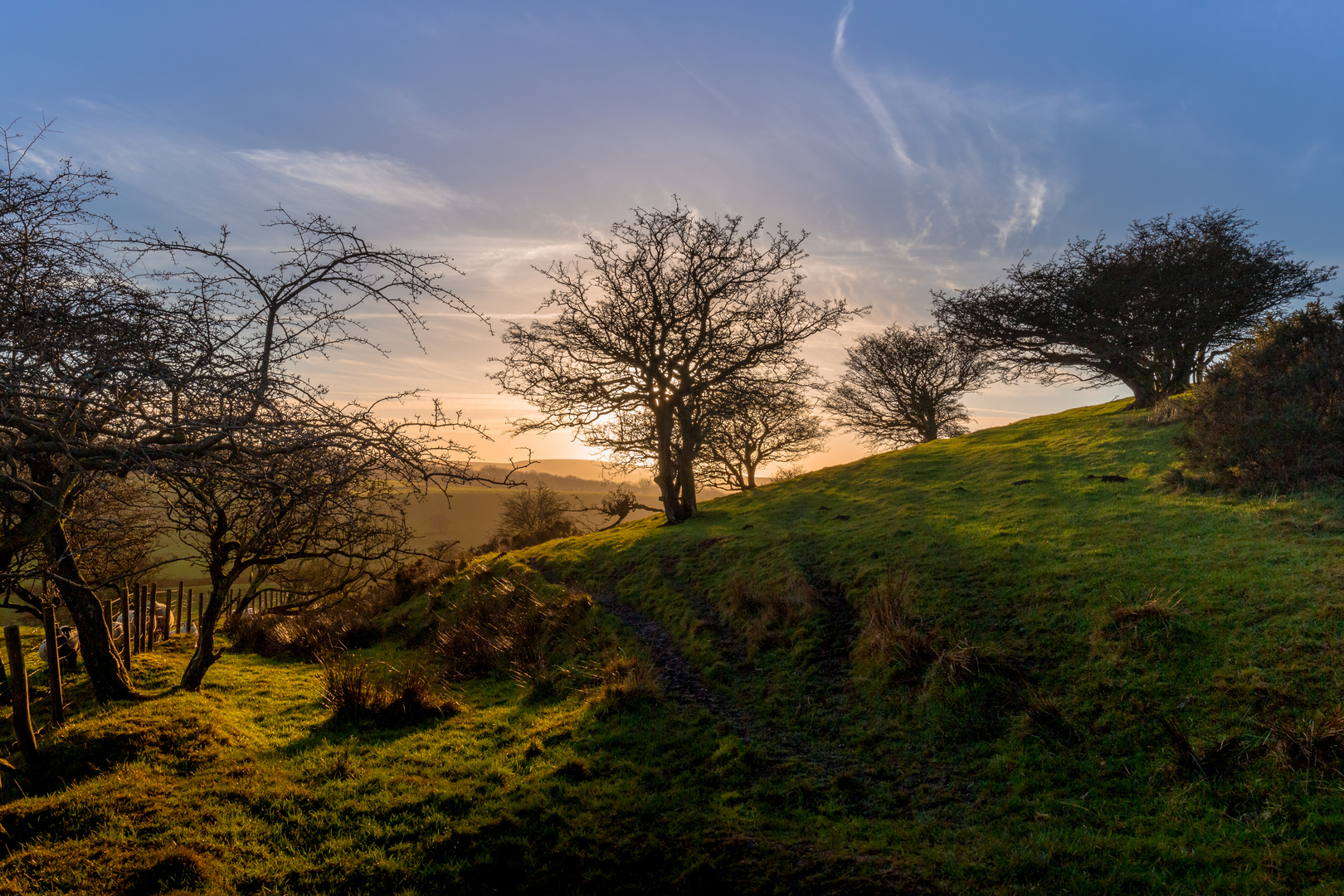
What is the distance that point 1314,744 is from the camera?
608 centimetres

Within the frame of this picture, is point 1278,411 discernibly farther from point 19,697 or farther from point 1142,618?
point 19,697

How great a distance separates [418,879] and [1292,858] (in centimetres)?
772

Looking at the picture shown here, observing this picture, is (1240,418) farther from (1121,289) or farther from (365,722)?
(365,722)

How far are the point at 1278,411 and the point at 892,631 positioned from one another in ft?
43.2

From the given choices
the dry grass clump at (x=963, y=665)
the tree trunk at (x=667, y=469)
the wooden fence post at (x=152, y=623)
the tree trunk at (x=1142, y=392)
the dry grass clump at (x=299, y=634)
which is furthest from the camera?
the tree trunk at (x=1142, y=392)

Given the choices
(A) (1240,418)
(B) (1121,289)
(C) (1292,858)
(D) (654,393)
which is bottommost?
(C) (1292,858)

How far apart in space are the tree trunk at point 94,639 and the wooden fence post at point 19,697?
7.78 feet

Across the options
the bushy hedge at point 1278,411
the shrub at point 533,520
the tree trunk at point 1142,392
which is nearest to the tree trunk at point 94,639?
the shrub at point 533,520

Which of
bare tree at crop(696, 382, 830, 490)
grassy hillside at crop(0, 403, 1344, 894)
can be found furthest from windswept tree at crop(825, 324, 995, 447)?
grassy hillside at crop(0, 403, 1344, 894)

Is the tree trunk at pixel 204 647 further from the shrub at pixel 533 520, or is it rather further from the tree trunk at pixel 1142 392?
the tree trunk at pixel 1142 392

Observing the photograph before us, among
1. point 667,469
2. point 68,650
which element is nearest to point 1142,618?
point 667,469

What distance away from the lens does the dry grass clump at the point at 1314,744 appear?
596cm

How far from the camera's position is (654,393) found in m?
24.5

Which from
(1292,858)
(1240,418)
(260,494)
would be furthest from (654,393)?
(1292,858)
